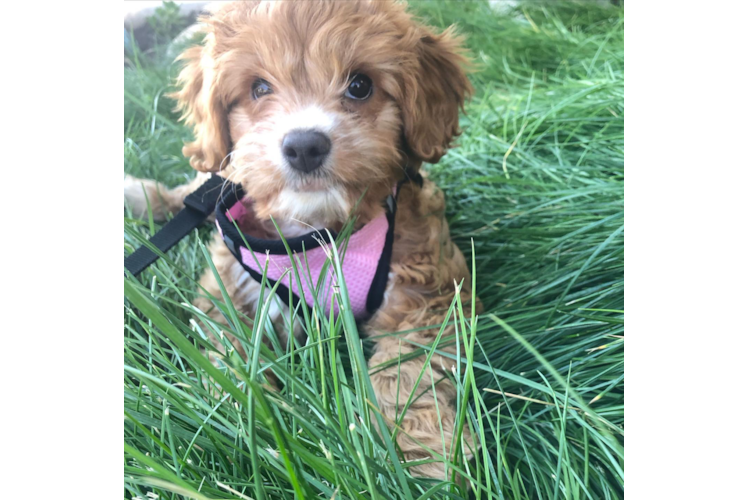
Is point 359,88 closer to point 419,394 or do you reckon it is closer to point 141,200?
point 419,394

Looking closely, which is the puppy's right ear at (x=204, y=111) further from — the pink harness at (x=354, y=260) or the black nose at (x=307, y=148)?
the black nose at (x=307, y=148)

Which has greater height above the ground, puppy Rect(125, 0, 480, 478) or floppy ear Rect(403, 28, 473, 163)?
floppy ear Rect(403, 28, 473, 163)

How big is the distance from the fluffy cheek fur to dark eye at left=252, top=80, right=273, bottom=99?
0.09 feet

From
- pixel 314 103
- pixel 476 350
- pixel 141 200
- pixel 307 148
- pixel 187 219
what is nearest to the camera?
pixel 307 148

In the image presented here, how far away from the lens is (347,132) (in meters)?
1.52

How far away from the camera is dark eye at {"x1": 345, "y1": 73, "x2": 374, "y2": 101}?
161cm

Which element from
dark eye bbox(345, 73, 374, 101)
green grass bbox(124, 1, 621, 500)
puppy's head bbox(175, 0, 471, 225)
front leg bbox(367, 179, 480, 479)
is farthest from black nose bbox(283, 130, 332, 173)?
front leg bbox(367, 179, 480, 479)

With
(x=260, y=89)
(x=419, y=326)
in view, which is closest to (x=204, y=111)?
(x=260, y=89)

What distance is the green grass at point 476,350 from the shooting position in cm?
108

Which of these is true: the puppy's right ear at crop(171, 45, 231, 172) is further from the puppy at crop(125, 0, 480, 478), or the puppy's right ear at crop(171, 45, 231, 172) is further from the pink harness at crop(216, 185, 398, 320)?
the pink harness at crop(216, 185, 398, 320)

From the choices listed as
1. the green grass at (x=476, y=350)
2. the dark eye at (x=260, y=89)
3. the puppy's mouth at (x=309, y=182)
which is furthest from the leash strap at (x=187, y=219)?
the puppy's mouth at (x=309, y=182)

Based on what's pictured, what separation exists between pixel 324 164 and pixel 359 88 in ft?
1.04
